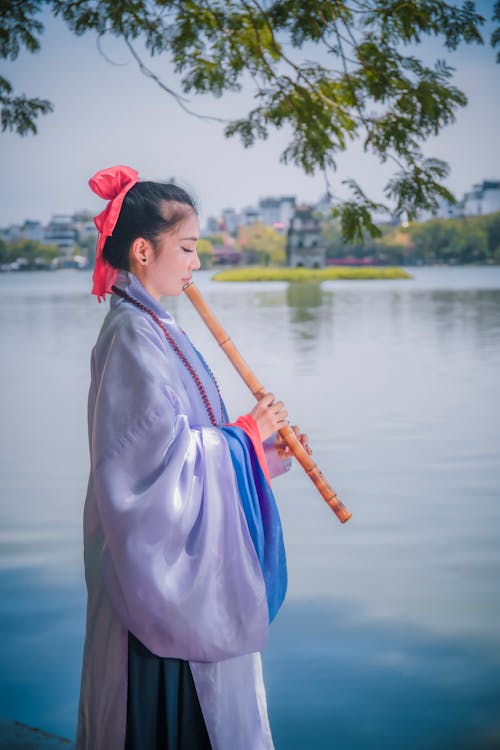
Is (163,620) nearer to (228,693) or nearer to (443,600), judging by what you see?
(228,693)

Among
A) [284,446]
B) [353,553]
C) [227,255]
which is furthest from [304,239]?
[284,446]

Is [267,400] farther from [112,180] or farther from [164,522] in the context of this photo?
[112,180]

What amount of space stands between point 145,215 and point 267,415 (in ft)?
1.41

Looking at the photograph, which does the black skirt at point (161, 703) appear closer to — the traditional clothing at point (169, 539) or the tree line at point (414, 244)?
the traditional clothing at point (169, 539)

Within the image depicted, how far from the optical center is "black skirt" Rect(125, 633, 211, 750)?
5.71ft

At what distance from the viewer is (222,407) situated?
1.90 m

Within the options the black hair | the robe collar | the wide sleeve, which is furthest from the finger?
the black hair

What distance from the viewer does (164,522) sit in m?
1.63

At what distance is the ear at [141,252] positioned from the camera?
5.82 ft

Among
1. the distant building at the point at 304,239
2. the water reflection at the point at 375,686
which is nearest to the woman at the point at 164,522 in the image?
the water reflection at the point at 375,686

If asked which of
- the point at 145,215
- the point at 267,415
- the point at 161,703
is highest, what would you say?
the point at 145,215

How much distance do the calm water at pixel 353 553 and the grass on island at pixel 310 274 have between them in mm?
18188

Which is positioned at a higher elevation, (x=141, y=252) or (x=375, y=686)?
(x=141, y=252)

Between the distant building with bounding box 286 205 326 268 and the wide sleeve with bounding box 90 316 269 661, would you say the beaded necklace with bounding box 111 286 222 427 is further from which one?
the distant building with bounding box 286 205 326 268
